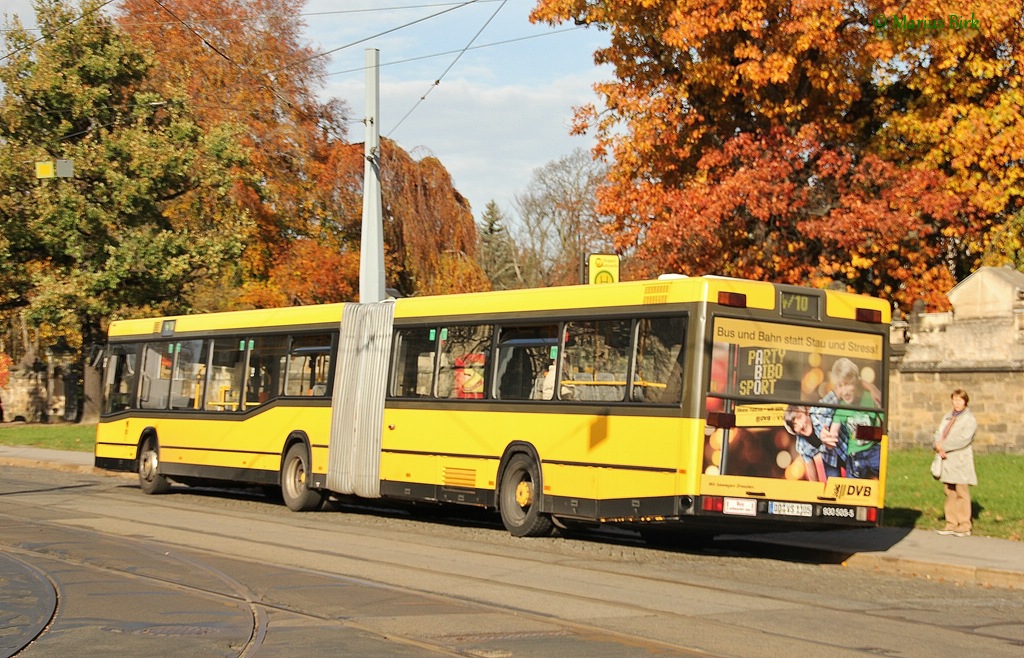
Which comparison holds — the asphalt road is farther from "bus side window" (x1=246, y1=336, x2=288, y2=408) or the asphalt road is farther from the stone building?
the stone building

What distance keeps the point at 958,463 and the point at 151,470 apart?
14.4 meters

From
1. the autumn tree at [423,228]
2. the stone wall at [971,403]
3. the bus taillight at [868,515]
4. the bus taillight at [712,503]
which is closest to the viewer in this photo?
the bus taillight at [712,503]

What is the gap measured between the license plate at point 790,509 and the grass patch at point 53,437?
24328mm

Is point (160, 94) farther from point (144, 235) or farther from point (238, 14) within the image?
point (238, 14)

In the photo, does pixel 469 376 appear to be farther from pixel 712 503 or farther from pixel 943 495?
pixel 943 495

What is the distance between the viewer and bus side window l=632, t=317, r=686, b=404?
1432cm

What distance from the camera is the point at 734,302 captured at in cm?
1421

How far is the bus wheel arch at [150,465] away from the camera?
2420 cm

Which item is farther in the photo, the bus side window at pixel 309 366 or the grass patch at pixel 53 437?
the grass patch at pixel 53 437

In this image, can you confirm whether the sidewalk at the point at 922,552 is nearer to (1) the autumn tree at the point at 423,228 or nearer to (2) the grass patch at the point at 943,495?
(2) the grass patch at the point at 943,495

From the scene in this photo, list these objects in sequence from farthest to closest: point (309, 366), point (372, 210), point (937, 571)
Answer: point (372, 210), point (309, 366), point (937, 571)

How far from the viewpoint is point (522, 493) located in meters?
16.8

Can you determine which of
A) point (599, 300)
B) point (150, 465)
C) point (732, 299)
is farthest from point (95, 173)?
point (732, 299)

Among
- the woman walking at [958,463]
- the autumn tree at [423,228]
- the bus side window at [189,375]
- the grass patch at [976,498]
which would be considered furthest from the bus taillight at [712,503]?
the autumn tree at [423,228]
